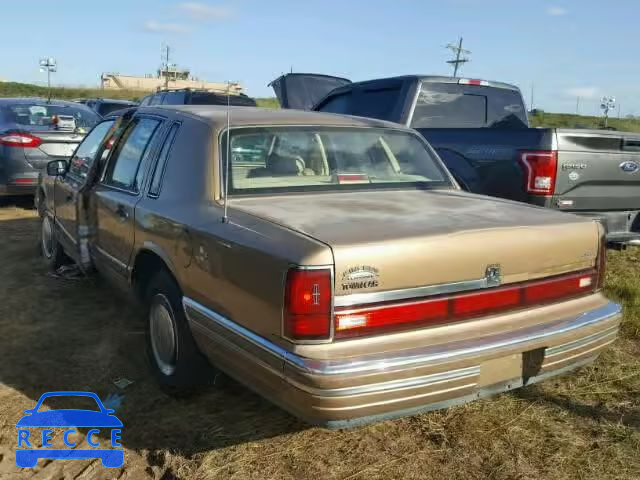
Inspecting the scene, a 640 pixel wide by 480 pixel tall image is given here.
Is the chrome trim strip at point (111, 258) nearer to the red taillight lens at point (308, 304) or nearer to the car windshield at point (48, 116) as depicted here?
the red taillight lens at point (308, 304)

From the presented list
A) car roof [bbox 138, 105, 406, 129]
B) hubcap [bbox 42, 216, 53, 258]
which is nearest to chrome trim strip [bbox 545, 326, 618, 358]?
car roof [bbox 138, 105, 406, 129]

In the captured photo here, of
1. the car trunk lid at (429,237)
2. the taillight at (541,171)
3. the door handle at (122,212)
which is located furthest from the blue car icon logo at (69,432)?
the taillight at (541,171)

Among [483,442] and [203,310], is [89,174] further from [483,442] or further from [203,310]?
[483,442]

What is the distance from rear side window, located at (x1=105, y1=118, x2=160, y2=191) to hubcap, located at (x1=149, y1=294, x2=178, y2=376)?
32.0 inches

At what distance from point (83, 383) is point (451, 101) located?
470 cm

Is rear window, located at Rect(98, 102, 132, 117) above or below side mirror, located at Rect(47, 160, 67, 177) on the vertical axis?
above

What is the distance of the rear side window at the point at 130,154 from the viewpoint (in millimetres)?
4078

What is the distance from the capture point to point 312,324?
8.04ft

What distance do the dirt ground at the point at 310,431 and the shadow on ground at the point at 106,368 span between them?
0.03 feet

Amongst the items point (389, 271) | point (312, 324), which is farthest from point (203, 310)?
point (389, 271)

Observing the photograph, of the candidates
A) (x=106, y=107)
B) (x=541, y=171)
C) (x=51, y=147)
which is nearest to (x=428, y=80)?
(x=541, y=171)

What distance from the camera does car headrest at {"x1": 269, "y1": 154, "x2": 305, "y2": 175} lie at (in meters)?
3.60

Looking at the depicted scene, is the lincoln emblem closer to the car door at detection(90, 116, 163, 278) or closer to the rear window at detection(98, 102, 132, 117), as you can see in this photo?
the car door at detection(90, 116, 163, 278)

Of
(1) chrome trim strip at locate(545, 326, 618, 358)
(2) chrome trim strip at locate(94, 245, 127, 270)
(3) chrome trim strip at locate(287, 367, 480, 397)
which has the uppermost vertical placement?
(2) chrome trim strip at locate(94, 245, 127, 270)
